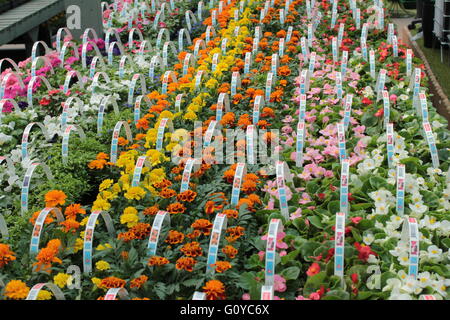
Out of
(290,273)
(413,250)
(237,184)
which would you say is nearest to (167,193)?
(237,184)

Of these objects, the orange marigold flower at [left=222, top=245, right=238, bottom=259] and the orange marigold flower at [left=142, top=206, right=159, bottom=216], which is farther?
the orange marigold flower at [left=142, top=206, right=159, bottom=216]

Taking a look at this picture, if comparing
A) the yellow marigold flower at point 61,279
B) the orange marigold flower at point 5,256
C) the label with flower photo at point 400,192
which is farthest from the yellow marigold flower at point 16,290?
the label with flower photo at point 400,192

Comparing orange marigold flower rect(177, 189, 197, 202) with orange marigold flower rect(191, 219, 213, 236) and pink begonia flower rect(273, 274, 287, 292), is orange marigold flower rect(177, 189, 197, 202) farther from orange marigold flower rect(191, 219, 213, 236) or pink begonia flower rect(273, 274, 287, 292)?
pink begonia flower rect(273, 274, 287, 292)

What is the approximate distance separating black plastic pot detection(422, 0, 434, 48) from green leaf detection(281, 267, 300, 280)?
7.41m

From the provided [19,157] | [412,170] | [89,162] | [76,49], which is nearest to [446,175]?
[412,170]

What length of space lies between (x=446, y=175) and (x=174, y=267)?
80.8 inches

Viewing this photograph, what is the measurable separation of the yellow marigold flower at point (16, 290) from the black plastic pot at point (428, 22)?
829 centimetres

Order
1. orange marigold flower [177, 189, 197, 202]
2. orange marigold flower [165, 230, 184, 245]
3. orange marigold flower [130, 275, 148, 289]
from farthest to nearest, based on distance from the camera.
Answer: orange marigold flower [177, 189, 197, 202], orange marigold flower [165, 230, 184, 245], orange marigold flower [130, 275, 148, 289]

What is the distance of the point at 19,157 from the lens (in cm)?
466

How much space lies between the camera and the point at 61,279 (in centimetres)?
303

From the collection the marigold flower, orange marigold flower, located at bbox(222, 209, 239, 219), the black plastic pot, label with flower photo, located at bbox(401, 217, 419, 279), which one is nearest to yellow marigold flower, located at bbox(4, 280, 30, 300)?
the marigold flower

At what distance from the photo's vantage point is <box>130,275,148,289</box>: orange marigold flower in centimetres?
295
